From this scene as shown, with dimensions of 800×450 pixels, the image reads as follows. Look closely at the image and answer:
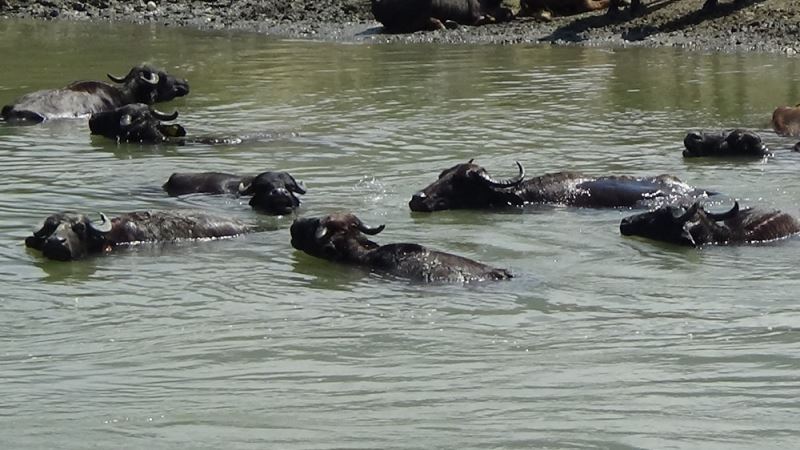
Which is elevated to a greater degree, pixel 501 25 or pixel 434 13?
pixel 434 13

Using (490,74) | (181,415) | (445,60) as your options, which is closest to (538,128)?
(490,74)

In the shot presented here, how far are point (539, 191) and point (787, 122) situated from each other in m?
3.91

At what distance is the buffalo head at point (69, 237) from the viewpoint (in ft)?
31.4

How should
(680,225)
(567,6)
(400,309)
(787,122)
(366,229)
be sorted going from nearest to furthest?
(400,309) < (366,229) < (680,225) < (787,122) < (567,6)

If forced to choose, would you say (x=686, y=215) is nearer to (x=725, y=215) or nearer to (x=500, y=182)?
(x=725, y=215)

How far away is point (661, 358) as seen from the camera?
7.37 meters

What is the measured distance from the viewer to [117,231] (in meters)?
10.2

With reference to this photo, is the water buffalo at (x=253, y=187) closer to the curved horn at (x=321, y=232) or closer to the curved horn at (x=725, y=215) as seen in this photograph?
the curved horn at (x=321, y=232)

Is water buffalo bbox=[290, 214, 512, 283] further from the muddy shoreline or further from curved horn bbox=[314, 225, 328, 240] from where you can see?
the muddy shoreline

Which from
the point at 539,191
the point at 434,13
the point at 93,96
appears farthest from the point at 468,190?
the point at 434,13

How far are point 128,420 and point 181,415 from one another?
0.21 m

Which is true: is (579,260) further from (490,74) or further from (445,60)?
(445,60)

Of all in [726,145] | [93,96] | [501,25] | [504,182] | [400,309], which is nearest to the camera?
[400,309]

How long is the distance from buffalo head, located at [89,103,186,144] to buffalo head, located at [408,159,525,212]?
3808 mm
